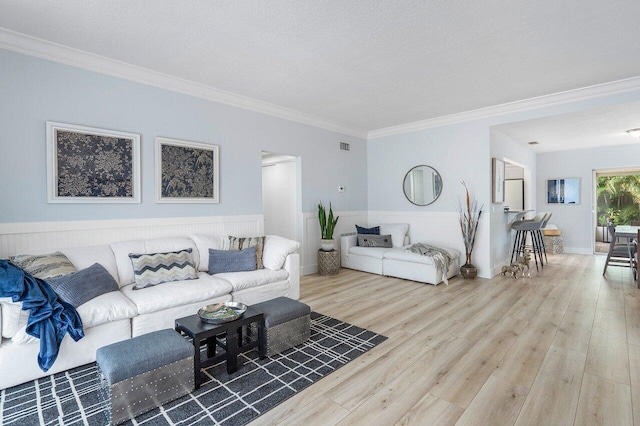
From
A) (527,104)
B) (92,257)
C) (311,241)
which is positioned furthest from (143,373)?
(527,104)

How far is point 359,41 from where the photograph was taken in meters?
2.87

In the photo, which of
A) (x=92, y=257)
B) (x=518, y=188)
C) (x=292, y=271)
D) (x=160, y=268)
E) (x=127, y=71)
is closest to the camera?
(x=92, y=257)

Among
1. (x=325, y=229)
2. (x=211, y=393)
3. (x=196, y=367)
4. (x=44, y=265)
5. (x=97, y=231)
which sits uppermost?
(x=97, y=231)

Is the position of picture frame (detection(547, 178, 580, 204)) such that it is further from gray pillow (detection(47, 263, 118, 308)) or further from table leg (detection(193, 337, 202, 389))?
gray pillow (detection(47, 263, 118, 308))

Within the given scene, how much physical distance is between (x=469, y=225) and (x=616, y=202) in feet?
22.4

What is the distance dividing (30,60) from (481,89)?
4847mm

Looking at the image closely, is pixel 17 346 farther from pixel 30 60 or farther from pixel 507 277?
pixel 507 277

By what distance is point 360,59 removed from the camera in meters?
3.22

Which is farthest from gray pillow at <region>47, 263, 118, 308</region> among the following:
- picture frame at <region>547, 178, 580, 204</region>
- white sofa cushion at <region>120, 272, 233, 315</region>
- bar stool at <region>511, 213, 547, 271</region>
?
picture frame at <region>547, 178, 580, 204</region>

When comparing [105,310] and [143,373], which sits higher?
[105,310]

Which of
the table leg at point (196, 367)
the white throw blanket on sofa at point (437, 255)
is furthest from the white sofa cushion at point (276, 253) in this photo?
the white throw blanket on sofa at point (437, 255)

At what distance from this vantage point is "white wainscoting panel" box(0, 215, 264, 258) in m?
2.83

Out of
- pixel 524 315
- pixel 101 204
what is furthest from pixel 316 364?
pixel 101 204

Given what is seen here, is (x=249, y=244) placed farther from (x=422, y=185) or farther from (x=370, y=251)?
(x=422, y=185)
